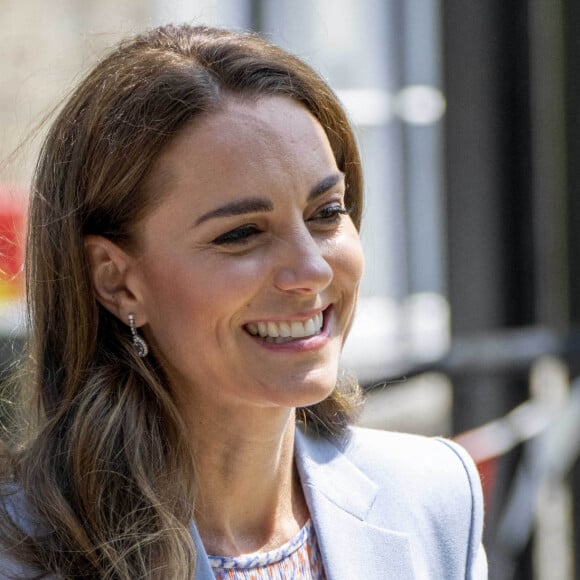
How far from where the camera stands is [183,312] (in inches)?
89.2

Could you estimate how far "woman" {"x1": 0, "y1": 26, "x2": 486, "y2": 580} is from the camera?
224cm

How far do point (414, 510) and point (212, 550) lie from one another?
477 mm

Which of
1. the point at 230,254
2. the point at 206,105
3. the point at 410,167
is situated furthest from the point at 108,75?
the point at 410,167

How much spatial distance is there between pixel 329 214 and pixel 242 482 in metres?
0.55

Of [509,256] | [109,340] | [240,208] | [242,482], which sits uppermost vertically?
[240,208]

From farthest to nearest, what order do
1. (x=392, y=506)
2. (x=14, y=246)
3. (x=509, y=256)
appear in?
(x=509, y=256), (x=14, y=246), (x=392, y=506)

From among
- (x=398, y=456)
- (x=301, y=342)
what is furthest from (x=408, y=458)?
(x=301, y=342)

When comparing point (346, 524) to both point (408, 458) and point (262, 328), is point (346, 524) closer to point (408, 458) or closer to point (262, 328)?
point (408, 458)

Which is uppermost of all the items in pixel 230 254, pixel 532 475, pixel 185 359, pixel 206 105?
pixel 206 105

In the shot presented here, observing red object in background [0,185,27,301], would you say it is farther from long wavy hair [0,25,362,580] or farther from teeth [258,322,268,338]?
teeth [258,322,268,338]

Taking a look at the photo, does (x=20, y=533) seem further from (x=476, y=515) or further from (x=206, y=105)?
(x=476, y=515)

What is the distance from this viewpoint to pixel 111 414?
7.55ft

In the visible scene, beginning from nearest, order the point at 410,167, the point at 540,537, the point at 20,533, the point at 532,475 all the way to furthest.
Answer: the point at 20,533
the point at 532,475
the point at 540,537
the point at 410,167

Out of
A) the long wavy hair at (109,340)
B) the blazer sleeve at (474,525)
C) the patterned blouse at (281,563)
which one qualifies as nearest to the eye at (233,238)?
the long wavy hair at (109,340)
